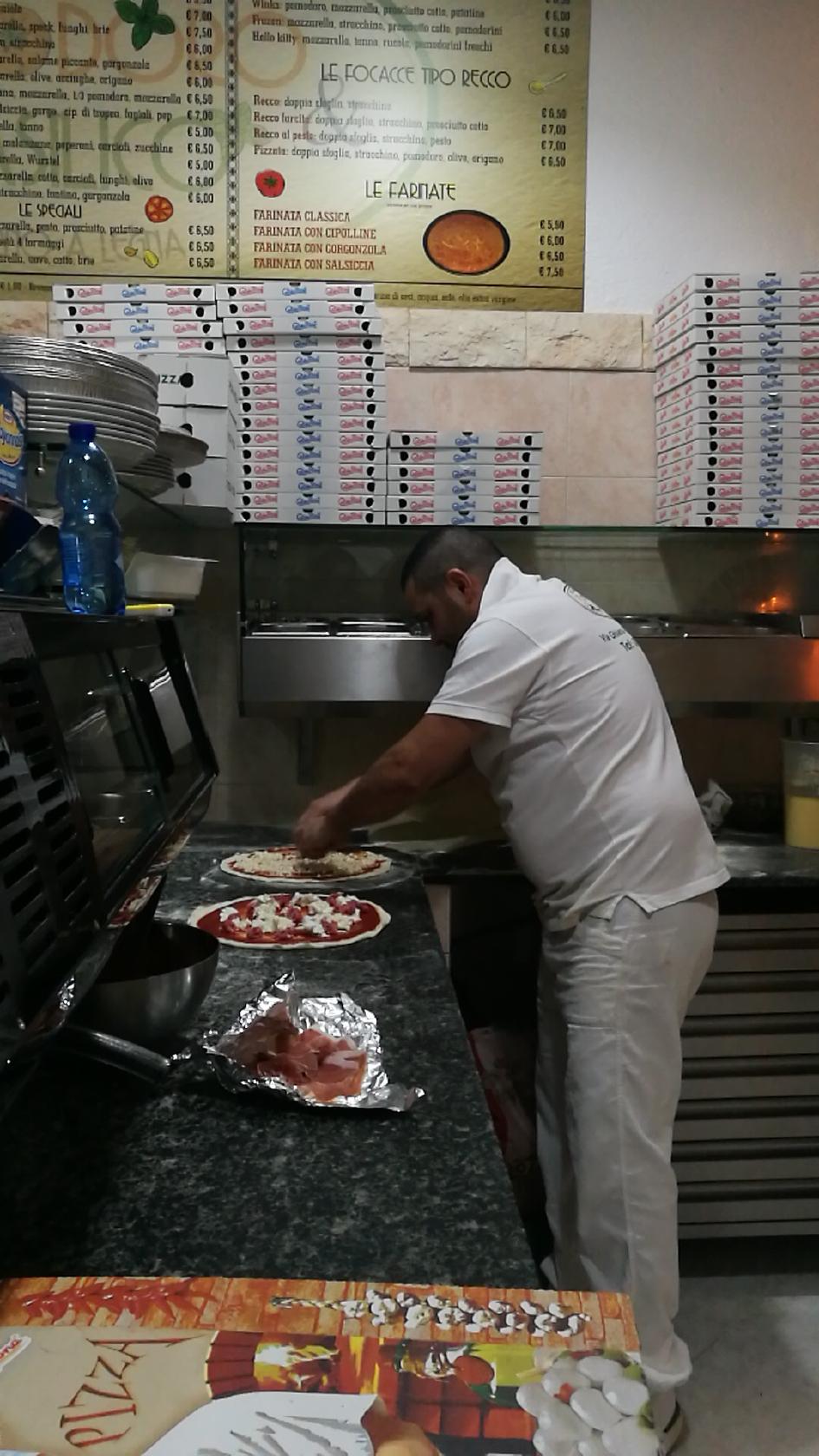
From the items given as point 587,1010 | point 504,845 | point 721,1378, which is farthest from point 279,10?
point 721,1378

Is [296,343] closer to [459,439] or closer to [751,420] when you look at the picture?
[459,439]

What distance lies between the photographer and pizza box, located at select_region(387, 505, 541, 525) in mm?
2650

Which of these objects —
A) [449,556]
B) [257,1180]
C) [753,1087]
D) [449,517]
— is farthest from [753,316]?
[257,1180]

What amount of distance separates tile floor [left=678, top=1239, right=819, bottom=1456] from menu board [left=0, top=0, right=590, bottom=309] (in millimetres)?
2675

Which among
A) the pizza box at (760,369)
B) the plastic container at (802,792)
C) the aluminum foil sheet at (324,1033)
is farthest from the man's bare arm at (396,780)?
the pizza box at (760,369)

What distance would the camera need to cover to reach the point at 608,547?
2.89 m

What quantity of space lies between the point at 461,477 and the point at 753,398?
0.79 metres

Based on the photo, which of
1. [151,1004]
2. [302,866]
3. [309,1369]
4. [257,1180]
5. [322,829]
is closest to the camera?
[309,1369]

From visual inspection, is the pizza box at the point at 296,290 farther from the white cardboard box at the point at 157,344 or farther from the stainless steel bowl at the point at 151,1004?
the stainless steel bowl at the point at 151,1004

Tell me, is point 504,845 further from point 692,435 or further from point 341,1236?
point 341,1236

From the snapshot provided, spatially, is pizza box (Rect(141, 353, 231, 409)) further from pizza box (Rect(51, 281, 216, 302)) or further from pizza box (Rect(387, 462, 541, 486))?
pizza box (Rect(387, 462, 541, 486))

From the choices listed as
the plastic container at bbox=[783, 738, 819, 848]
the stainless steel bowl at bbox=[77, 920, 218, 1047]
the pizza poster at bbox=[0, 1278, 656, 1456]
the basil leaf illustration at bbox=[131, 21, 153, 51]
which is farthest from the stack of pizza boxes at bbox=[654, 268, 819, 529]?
the pizza poster at bbox=[0, 1278, 656, 1456]

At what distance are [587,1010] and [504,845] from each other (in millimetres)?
709

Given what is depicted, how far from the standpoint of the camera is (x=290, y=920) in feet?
6.55
